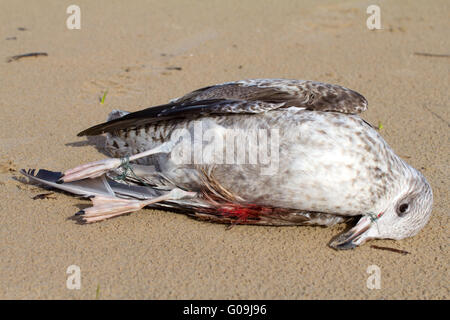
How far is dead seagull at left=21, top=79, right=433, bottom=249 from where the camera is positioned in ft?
11.3

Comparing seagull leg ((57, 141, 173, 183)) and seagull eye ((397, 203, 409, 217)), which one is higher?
seagull leg ((57, 141, 173, 183))

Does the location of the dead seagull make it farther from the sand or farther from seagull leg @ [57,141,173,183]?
the sand

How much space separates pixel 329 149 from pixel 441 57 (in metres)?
3.66

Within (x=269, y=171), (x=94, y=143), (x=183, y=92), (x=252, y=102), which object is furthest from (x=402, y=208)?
(x=183, y=92)

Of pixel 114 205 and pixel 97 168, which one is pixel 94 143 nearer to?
pixel 97 168

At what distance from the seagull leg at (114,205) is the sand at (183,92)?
0.08 meters

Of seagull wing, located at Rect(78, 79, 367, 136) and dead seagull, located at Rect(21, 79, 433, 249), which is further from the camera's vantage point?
seagull wing, located at Rect(78, 79, 367, 136)

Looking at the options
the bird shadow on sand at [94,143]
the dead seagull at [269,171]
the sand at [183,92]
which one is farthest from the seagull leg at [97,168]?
the bird shadow on sand at [94,143]

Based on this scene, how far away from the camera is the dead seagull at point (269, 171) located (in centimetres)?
346

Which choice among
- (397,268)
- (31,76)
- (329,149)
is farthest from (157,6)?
(397,268)

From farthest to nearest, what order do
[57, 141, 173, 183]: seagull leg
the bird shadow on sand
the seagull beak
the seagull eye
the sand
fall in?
the bird shadow on sand < [57, 141, 173, 183]: seagull leg < the seagull eye < the seagull beak < the sand

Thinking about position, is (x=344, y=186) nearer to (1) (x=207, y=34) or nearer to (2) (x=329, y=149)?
(2) (x=329, y=149)

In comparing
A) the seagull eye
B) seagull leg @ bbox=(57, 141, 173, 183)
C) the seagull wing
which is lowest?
the seagull eye

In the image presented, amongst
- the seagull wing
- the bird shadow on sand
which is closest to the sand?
the bird shadow on sand
